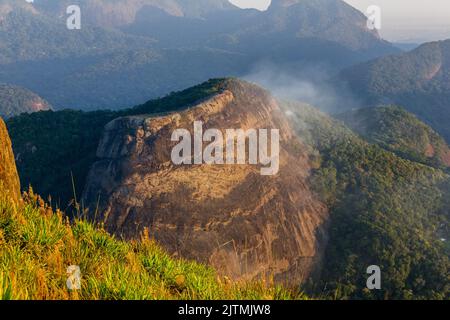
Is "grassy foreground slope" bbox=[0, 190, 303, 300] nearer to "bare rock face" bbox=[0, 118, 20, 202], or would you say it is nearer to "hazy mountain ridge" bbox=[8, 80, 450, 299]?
"bare rock face" bbox=[0, 118, 20, 202]

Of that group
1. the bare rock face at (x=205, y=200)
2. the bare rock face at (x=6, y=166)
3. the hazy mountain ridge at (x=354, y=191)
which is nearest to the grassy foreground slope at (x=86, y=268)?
the bare rock face at (x=6, y=166)

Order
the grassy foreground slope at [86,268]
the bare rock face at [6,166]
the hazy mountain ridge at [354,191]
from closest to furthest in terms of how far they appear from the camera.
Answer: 1. the grassy foreground slope at [86,268]
2. the bare rock face at [6,166]
3. the hazy mountain ridge at [354,191]

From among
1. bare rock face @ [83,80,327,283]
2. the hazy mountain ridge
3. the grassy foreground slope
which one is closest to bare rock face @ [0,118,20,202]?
the grassy foreground slope

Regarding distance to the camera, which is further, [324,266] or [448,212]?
[448,212]

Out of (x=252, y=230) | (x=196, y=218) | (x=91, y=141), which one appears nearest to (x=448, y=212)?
(x=252, y=230)

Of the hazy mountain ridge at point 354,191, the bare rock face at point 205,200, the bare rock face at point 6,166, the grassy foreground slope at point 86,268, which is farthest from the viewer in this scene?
the hazy mountain ridge at point 354,191

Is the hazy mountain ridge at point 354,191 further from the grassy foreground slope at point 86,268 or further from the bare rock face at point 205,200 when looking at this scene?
the grassy foreground slope at point 86,268

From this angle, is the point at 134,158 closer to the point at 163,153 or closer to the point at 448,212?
the point at 163,153
